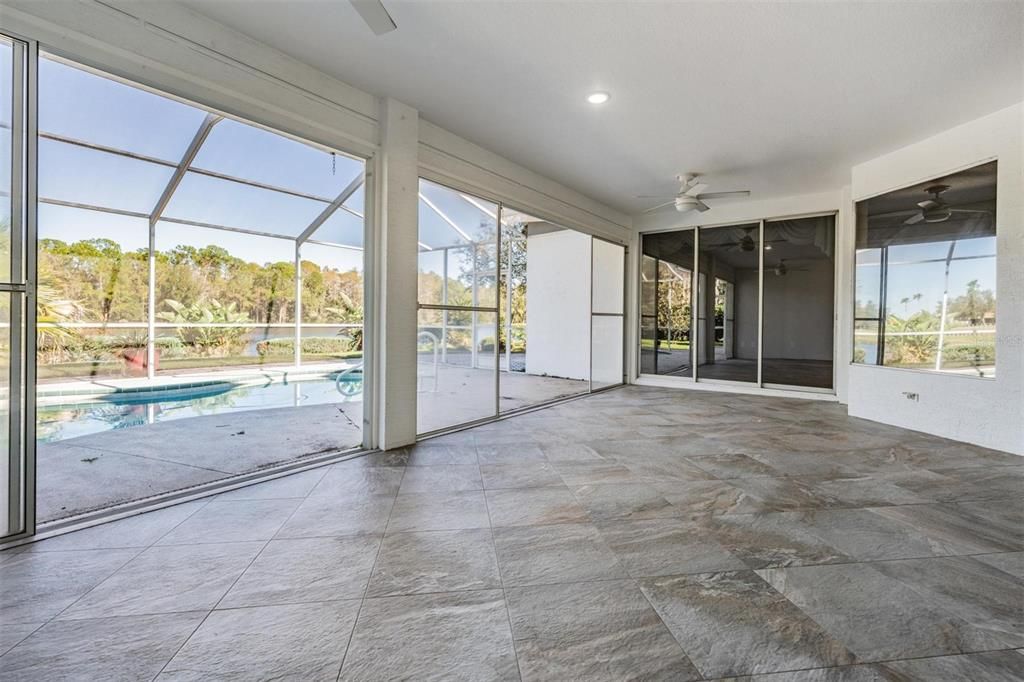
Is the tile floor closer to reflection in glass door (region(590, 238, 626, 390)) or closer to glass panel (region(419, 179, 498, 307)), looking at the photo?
glass panel (region(419, 179, 498, 307))

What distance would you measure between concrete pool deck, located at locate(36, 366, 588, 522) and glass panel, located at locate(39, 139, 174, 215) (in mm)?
3513

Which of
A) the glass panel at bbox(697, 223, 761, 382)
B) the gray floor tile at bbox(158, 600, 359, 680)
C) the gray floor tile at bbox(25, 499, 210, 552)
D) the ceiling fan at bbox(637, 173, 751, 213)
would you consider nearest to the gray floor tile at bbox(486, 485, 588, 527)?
the gray floor tile at bbox(158, 600, 359, 680)

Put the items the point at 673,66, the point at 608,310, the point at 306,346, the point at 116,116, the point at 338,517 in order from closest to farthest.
→ the point at 338,517 → the point at 673,66 → the point at 116,116 → the point at 608,310 → the point at 306,346

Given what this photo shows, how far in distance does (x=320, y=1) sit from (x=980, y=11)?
3848 millimetres

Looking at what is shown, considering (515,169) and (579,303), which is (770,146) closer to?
(515,169)

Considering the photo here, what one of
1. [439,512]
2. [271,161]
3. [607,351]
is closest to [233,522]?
[439,512]

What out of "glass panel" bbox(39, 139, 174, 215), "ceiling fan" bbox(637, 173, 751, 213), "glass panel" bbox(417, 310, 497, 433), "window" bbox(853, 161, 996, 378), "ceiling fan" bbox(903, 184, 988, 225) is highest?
"glass panel" bbox(39, 139, 174, 215)

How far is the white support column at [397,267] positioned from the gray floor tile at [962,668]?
3332 millimetres

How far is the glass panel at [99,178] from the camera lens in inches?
217

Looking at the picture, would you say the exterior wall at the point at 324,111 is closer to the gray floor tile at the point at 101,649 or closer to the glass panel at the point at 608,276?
the gray floor tile at the point at 101,649

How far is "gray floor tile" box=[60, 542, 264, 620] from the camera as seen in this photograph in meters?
1.71

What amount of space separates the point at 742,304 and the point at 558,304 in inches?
131

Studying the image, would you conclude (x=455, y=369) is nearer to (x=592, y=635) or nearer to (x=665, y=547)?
(x=665, y=547)

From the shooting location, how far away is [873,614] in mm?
1693
